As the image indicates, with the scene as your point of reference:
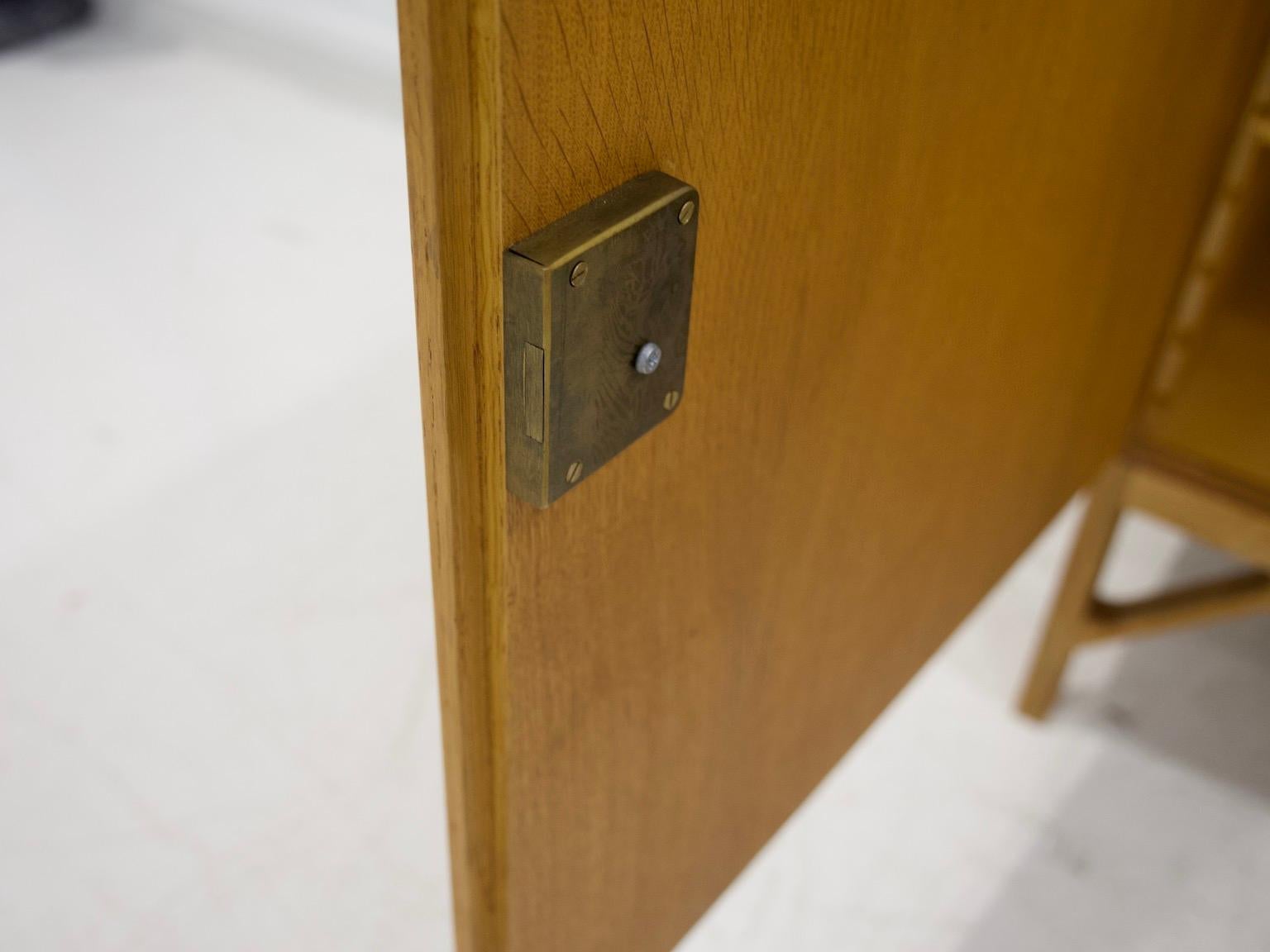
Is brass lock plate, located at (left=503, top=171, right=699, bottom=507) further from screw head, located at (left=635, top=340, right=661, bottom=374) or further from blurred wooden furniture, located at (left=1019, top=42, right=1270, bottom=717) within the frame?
blurred wooden furniture, located at (left=1019, top=42, right=1270, bottom=717)

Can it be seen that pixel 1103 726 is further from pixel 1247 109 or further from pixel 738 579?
pixel 738 579

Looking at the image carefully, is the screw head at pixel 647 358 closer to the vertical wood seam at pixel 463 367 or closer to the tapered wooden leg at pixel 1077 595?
the vertical wood seam at pixel 463 367

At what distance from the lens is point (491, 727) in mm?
434

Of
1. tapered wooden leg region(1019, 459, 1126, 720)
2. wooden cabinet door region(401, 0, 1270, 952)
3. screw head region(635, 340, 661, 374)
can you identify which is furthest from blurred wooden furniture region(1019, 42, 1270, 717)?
screw head region(635, 340, 661, 374)

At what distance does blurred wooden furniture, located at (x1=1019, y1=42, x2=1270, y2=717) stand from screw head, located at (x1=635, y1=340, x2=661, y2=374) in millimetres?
668

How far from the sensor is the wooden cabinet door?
0.33m

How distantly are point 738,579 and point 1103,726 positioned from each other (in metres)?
0.99

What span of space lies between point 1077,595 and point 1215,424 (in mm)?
261

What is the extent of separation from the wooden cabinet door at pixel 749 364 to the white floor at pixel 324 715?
54 centimetres

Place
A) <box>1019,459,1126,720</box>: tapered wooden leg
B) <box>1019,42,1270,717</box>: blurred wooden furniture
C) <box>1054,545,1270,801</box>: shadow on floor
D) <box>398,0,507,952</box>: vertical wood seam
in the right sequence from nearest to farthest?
<box>398,0,507,952</box>: vertical wood seam → <box>1019,42,1270,717</box>: blurred wooden furniture → <box>1019,459,1126,720</box>: tapered wooden leg → <box>1054,545,1270,801</box>: shadow on floor

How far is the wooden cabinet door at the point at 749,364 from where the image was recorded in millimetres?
328

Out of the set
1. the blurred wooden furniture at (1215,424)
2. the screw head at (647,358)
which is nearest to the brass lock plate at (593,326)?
the screw head at (647,358)

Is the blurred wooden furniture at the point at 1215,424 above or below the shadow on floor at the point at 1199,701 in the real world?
above

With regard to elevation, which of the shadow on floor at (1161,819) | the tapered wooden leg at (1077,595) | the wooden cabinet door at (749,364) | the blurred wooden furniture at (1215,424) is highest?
the wooden cabinet door at (749,364)
